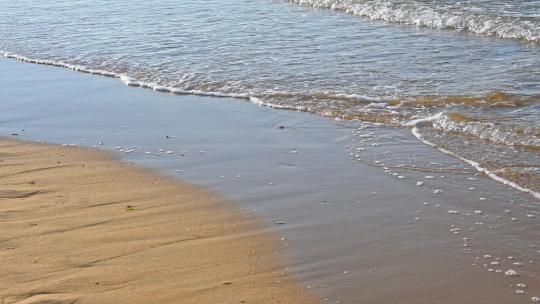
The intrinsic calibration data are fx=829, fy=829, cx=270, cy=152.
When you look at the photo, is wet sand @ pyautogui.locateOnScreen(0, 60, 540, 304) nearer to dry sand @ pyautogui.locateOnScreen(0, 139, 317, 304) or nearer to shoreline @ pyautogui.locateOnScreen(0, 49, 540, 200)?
shoreline @ pyautogui.locateOnScreen(0, 49, 540, 200)

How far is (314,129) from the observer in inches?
313

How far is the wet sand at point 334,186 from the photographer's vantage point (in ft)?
15.8

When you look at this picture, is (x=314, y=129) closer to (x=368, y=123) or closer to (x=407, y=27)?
(x=368, y=123)

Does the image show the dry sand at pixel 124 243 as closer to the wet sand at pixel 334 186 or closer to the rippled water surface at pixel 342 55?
the wet sand at pixel 334 186

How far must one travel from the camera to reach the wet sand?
15.8ft

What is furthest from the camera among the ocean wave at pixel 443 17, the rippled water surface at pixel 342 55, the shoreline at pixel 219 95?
the ocean wave at pixel 443 17

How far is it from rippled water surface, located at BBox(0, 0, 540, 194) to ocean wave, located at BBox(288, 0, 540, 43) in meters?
0.03

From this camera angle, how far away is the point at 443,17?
527 inches

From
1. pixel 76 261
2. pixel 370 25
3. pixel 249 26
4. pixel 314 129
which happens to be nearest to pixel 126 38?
pixel 249 26

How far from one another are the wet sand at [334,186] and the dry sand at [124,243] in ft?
0.73

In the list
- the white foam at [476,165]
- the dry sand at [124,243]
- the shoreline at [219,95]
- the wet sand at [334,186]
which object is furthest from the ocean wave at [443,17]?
the dry sand at [124,243]

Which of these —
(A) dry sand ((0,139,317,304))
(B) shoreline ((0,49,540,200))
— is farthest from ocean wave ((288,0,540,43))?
(A) dry sand ((0,139,317,304))

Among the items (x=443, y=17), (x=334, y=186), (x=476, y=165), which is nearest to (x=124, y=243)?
(x=334, y=186)

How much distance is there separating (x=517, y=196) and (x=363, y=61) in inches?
182
